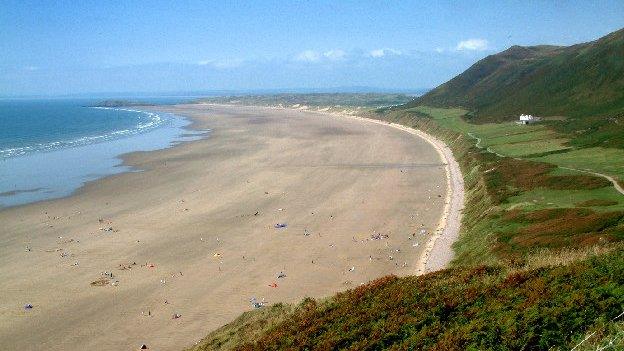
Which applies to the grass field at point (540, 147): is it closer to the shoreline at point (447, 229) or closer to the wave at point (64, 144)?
the shoreline at point (447, 229)

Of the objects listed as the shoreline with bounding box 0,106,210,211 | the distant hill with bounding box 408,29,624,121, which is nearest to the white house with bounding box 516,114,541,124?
the distant hill with bounding box 408,29,624,121

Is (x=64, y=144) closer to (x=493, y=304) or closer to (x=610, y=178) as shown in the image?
(x=610, y=178)

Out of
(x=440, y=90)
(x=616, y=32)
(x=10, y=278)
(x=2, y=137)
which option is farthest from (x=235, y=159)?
(x=440, y=90)

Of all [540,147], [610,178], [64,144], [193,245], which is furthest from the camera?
[64,144]

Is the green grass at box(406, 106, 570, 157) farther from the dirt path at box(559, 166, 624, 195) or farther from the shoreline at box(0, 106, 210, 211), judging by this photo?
the shoreline at box(0, 106, 210, 211)

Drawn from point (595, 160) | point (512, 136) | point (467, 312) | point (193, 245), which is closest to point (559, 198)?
point (595, 160)

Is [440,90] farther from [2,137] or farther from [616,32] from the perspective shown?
[2,137]

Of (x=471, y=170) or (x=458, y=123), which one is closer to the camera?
(x=471, y=170)
